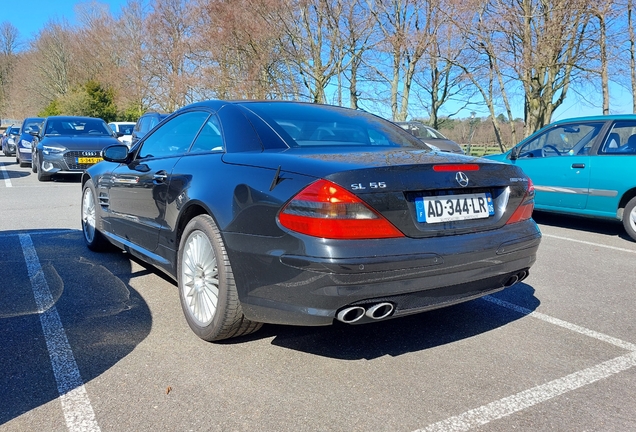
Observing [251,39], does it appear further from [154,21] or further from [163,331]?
[163,331]

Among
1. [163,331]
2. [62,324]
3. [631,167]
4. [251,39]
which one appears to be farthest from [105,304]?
[251,39]

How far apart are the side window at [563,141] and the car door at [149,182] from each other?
5640 mm

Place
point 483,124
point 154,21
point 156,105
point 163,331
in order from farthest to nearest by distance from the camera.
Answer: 1. point 156,105
2. point 154,21
3. point 483,124
4. point 163,331

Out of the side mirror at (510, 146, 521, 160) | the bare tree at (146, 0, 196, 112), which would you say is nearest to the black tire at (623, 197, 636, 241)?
the side mirror at (510, 146, 521, 160)

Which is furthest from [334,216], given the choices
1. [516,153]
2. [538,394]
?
[516,153]

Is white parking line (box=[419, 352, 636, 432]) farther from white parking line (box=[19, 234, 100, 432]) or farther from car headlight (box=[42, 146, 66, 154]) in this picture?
car headlight (box=[42, 146, 66, 154])

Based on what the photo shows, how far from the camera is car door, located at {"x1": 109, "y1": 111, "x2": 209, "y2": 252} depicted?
12.1 feet

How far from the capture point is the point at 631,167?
656 cm

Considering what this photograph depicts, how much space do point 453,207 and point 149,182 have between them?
2.27 m

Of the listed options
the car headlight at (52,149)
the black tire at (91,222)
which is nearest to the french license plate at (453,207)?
the black tire at (91,222)

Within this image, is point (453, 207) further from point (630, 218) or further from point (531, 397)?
point (630, 218)

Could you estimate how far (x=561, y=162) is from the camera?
7.36 m

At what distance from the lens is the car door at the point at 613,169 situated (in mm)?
6598

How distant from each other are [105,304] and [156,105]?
3835 cm
